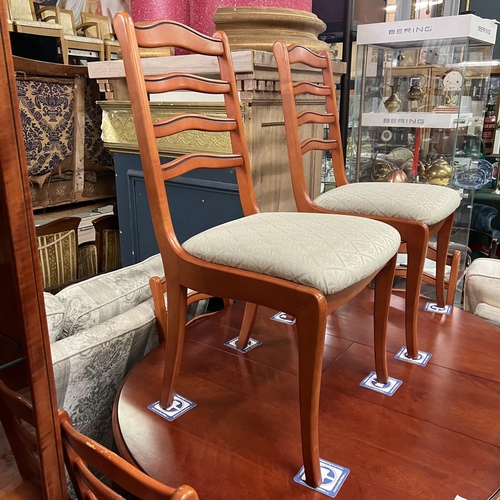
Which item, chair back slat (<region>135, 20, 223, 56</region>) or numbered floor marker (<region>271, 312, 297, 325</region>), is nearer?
chair back slat (<region>135, 20, 223, 56</region>)

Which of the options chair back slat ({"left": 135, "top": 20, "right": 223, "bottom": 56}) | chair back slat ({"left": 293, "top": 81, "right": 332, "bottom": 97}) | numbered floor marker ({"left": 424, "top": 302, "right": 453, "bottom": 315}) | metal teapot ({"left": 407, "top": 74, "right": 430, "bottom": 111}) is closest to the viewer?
chair back slat ({"left": 135, "top": 20, "right": 223, "bottom": 56})

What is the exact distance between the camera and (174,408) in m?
1.17

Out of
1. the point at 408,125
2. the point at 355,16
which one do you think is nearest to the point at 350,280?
the point at 408,125

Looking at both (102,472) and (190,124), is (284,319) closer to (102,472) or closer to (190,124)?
(190,124)

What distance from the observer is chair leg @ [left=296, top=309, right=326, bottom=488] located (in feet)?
2.86

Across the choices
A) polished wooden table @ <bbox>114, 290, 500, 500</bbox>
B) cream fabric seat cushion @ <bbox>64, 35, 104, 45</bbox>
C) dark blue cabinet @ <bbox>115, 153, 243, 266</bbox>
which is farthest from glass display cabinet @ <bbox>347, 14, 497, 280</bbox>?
cream fabric seat cushion @ <bbox>64, 35, 104, 45</bbox>

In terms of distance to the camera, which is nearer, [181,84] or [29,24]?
[181,84]

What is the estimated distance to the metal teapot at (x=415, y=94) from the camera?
2279 mm

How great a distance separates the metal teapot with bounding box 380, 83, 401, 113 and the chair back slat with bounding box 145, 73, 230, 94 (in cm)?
135

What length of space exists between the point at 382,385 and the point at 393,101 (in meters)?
1.60

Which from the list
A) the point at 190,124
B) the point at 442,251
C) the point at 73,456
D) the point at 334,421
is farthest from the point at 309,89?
the point at 73,456

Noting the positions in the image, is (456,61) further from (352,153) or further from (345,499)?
(345,499)

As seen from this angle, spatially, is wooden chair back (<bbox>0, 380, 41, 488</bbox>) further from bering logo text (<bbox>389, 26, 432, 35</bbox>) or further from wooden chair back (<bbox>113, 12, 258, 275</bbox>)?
bering logo text (<bbox>389, 26, 432, 35</bbox>)

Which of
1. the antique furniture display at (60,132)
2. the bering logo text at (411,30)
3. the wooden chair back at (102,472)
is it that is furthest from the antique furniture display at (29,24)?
the wooden chair back at (102,472)
